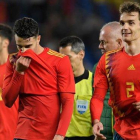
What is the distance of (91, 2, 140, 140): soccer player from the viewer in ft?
A: 16.7

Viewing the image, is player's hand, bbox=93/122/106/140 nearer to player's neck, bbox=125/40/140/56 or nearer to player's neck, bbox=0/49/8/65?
player's neck, bbox=125/40/140/56

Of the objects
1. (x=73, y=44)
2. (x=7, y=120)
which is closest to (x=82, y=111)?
(x=7, y=120)

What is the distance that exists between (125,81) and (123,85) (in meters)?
0.04

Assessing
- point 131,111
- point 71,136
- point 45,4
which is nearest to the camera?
point 131,111

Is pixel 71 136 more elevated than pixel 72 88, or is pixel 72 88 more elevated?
pixel 72 88

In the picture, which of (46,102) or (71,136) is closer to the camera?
(46,102)

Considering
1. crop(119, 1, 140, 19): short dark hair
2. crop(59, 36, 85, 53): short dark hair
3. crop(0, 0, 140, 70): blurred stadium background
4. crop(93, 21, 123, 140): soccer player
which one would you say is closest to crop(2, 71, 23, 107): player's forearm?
crop(119, 1, 140, 19): short dark hair

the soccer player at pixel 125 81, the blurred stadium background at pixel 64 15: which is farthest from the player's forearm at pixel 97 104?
the blurred stadium background at pixel 64 15

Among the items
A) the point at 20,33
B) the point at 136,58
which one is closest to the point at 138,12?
the point at 136,58

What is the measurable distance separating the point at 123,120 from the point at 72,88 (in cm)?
57

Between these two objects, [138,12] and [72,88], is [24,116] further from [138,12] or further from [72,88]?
[138,12]

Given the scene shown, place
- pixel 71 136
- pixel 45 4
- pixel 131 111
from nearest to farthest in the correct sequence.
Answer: pixel 131 111
pixel 71 136
pixel 45 4

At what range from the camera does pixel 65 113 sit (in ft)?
17.2

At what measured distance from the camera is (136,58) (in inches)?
205
